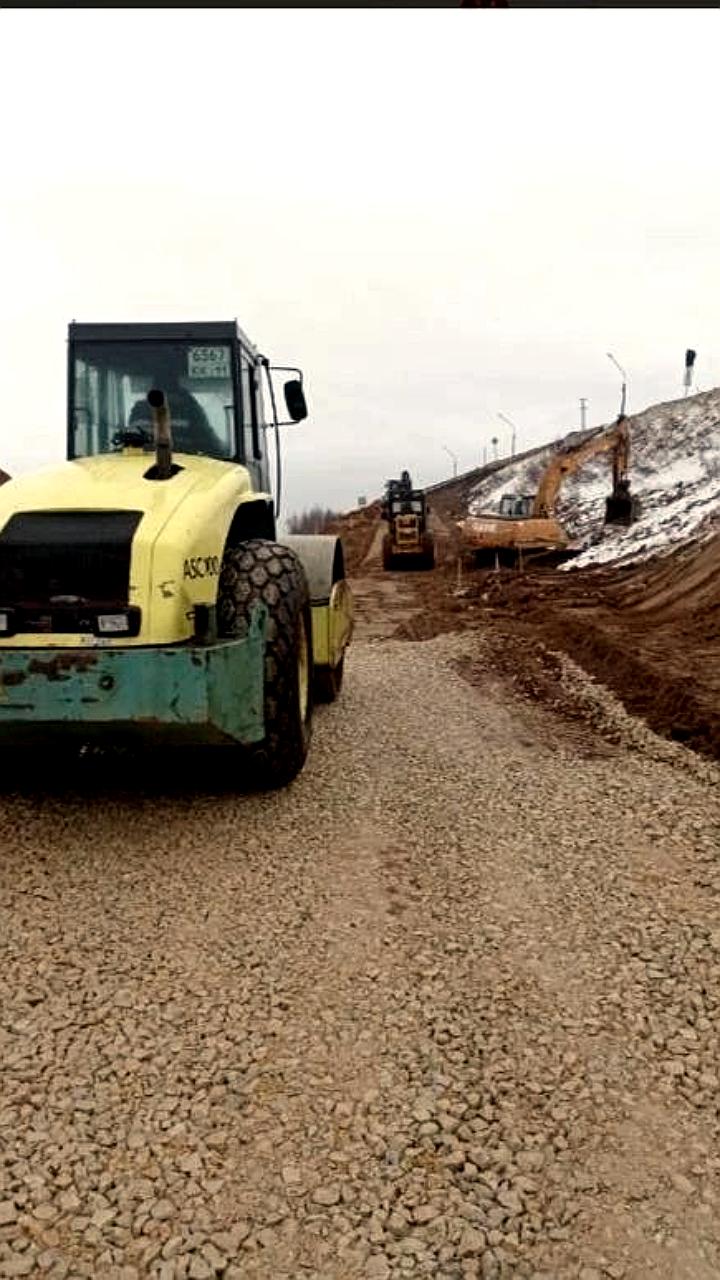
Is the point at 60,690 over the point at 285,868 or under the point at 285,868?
over

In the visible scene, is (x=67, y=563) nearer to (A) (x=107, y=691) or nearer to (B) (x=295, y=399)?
(A) (x=107, y=691)

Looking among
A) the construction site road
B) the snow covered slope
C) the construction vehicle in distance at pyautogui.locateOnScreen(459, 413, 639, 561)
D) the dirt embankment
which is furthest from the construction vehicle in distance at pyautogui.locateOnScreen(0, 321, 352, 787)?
the construction vehicle in distance at pyautogui.locateOnScreen(459, 413, 639, 561)

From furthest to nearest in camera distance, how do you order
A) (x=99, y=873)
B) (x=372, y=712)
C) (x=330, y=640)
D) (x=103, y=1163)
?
(x=372, y=712) < (x=330, y=640) < (x=99, y=873) < (x=103, y=1163)

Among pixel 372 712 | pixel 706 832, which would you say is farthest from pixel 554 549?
pixel 706 832

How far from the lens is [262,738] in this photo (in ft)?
15.1

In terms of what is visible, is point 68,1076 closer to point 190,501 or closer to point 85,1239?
point 85,1239

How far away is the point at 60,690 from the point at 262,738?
1.02 metres

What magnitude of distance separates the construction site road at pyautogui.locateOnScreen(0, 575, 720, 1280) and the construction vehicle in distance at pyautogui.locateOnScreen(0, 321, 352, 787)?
57cm

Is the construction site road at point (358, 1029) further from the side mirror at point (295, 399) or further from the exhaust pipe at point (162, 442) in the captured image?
the side mirror at point (295, 399)

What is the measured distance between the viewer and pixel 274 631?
15.6ft

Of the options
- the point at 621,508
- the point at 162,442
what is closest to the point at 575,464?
the point at 621,508

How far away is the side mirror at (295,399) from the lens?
21.7 ft

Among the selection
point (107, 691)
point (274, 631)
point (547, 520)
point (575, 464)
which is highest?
point (575, 464)

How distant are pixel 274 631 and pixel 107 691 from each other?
97 cm
